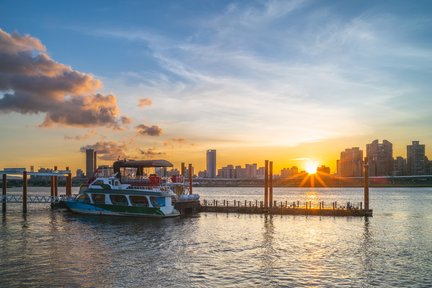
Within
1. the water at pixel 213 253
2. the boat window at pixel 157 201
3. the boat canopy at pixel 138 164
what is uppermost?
the boat canopy at pixel 138 164

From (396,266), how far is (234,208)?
138 ft

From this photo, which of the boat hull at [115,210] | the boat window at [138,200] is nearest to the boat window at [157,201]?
the boat hull at [115,210]

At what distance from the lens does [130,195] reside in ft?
212

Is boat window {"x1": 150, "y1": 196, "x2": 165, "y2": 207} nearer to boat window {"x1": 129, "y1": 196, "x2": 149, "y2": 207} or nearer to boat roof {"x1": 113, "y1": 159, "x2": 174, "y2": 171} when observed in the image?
boat window {"x1": 129, "y1": 196, "x2": 149, "y2": 207}

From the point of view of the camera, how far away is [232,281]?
27.8 meters

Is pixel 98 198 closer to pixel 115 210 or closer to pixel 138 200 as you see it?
pixel 115 210

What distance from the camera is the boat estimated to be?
209 ft

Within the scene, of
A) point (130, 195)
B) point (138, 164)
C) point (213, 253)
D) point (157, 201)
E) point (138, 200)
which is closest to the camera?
point (213, 253)

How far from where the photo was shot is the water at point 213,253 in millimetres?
28250

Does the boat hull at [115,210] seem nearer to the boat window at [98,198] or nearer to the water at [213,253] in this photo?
the boat window at [98,198]

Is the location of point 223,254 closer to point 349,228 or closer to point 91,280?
point 91,280

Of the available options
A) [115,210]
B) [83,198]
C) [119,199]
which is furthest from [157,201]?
[83,198]

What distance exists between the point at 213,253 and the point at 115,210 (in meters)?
31.9

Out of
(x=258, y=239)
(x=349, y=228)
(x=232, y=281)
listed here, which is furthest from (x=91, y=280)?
(x=349, y=228)
